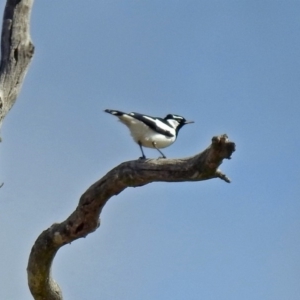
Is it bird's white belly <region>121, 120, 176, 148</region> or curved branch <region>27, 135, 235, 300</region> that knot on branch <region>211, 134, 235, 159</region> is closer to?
curved branch <region>27, 135, 235, 300</region>

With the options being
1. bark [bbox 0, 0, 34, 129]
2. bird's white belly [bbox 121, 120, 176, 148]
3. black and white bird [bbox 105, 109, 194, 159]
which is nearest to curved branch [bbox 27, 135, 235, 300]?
bark [bbox 0, 0, 34, 129]

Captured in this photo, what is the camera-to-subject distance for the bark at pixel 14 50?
7.59m

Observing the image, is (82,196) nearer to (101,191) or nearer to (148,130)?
(101,191)

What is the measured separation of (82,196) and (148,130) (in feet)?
7.14

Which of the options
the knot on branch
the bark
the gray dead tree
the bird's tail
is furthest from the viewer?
the bird's tail

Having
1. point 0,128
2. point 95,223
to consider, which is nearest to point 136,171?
point 95,223

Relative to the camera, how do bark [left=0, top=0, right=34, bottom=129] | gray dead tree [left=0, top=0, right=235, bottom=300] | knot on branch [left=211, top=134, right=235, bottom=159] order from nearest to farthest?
knot on branch [left=211, top=134, right=235, bottom=159]
gray dead tree [left=0, top=0, right=235, bottom=300]
bark [left=0, top=0, right=34, bottom=129]

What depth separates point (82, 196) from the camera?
7.98 m

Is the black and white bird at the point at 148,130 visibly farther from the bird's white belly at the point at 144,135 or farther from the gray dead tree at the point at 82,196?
the gray dead tree at the point at 82,196

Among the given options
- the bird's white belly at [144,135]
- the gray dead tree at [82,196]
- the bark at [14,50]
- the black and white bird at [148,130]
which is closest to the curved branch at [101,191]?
the gray dead tree at [82,196]

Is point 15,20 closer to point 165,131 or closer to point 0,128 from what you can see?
point 0,128

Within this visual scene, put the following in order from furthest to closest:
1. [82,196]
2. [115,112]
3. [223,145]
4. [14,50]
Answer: [115,112] → [82,196] → [14,50] → [223,145]

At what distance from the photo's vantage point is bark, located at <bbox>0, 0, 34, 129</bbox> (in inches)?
299

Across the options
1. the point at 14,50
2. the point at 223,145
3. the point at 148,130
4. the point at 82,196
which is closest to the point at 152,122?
the point at 148,130
